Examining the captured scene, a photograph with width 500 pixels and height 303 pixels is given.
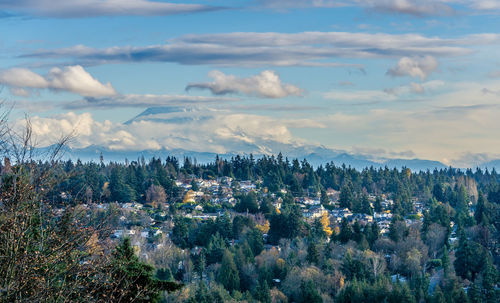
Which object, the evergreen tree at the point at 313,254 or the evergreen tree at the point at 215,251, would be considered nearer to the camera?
the evergreen tree at the point at 313,254

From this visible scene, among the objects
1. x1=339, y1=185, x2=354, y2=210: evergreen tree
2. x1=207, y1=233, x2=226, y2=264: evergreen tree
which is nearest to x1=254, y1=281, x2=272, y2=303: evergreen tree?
x1=207, y1=233, x2=226, y2=264: evergreen tree

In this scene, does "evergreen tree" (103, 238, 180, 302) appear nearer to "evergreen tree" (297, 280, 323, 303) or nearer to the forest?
the forest

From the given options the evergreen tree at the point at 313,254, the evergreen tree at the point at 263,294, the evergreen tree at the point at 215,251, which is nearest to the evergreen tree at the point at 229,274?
the evergreen tree at the point at 215,251

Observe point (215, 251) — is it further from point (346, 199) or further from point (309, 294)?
point (346, 199)

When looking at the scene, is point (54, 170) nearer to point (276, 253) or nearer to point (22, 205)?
point (22, 205)

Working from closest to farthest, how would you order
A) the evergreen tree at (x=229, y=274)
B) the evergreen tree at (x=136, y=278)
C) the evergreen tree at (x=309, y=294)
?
the evergreen tree at (x=136, y=278)
the evergreen tree at (x=309, y=294)
the evergreen tree at (x=229, y=274)

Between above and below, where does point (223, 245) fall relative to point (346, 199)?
below

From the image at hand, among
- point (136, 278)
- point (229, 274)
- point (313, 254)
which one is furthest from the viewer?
point (313, 254)

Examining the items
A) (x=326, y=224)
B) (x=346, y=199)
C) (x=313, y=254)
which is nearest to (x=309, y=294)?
(x=313, y=254)

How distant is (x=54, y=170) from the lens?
18719mm

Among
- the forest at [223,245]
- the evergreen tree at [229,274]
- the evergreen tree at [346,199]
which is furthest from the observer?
the evergreen tree at [346,199]

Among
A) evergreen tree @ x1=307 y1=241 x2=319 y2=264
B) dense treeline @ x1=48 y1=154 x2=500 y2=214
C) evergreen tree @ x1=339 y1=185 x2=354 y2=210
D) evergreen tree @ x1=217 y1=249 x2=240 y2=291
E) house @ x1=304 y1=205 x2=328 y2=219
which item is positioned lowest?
evergreen tree @ x1=217 y1=249 x2=240 y2=291

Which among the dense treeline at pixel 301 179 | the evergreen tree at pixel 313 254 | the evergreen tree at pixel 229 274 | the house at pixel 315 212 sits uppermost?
the dense treeline at pixel 301 179

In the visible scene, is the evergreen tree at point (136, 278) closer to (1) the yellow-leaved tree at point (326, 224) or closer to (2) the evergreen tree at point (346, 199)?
(1) the yellow-leaved tree at point (326, 224)
